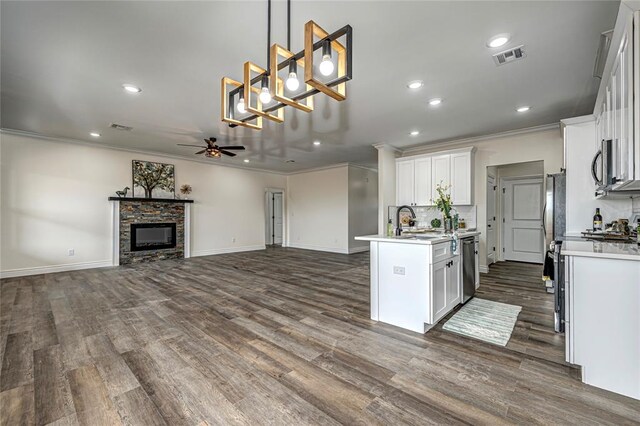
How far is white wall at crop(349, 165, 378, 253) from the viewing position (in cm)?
817

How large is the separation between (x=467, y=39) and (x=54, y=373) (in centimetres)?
432

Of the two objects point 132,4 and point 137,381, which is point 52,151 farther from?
point 137,381

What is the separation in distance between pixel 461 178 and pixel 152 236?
7237 mm

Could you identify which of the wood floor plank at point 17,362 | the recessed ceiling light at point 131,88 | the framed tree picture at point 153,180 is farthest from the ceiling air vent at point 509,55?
the framed tree picture at point 153,180

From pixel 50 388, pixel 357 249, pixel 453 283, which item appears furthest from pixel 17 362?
pixel 357 249

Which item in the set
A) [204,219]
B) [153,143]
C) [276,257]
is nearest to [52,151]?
[153,143]

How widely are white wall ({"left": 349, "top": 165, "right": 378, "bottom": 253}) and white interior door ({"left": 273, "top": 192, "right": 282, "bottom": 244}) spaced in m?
3.71

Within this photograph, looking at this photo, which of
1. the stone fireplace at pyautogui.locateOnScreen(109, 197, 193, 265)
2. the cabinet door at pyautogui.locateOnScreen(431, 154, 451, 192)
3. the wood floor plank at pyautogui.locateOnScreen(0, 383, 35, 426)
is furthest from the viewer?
the stone fireplace at pyautogui.locateOnScreen(109, 197, 193, 265)

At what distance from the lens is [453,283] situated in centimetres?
323

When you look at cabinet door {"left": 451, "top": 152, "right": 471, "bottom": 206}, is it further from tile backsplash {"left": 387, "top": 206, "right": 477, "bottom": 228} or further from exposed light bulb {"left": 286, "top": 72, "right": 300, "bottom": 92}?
exposed light bulb {"left": 286, "top": 72, "right": 300, "bottom": 92}

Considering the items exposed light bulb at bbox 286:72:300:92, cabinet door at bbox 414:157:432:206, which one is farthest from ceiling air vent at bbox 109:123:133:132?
cabinet door at bbox 414:157:432:206

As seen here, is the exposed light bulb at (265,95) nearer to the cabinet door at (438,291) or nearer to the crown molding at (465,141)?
the cabinet door at (438,291)

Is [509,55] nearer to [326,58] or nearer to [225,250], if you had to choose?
[326,58]

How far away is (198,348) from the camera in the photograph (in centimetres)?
238
